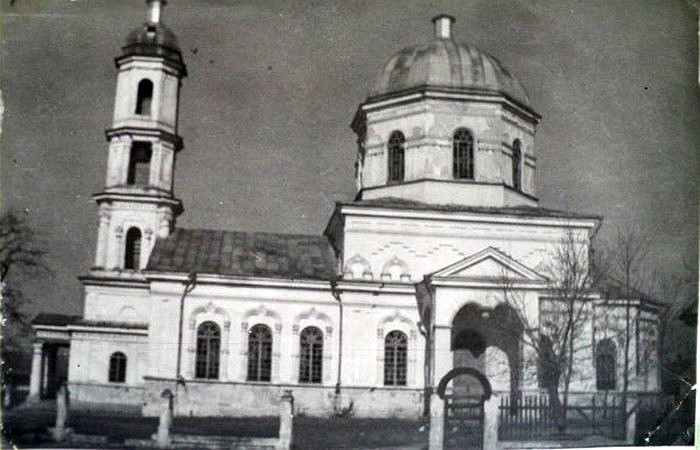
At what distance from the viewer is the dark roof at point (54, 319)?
9.27 m

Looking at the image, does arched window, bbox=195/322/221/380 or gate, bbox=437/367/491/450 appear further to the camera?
arched window, bbox=195/322/221/380

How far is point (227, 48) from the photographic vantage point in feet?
32.9

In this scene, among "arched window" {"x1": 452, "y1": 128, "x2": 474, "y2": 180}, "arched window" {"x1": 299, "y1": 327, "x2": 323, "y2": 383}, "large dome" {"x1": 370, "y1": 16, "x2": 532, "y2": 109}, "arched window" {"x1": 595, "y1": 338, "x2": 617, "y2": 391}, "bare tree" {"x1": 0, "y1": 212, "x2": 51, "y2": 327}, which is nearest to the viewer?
"bare tree" {"x1": 0, "y1": 212, "x2": 51, "y2": 327}

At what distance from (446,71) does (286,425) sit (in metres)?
4.78

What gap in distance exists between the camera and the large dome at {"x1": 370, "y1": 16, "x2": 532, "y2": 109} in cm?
1048

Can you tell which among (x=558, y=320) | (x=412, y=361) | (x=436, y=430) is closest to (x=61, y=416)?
(x=412, y=361)

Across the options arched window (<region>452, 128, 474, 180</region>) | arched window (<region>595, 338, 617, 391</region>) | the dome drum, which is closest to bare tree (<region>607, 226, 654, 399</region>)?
arched window (<region>595, 338, 617, 391</region>)

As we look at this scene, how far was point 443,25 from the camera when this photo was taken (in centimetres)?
1031

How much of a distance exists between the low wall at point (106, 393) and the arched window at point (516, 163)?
5247 mm

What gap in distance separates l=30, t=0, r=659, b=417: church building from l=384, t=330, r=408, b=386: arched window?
0.6 inches

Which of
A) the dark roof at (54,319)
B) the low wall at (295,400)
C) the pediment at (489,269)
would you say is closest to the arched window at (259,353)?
the low wall at (295,400)

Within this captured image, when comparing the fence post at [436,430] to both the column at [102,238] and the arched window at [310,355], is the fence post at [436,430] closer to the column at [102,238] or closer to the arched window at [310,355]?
the arched window at [310,355]

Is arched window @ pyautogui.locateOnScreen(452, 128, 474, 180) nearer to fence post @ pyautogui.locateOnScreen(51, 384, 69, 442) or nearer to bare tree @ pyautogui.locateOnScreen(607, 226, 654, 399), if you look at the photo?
bare tree @ pyautogui.locateOnScreen(607, 226, 654, 399)

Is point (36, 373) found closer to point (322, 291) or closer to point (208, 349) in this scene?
point (208, 349)
